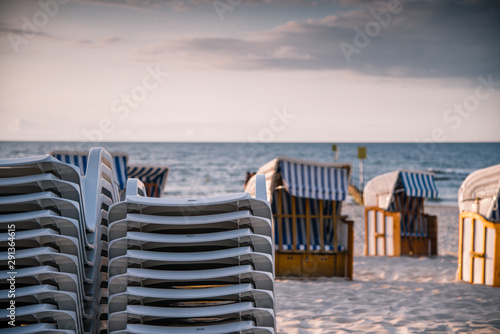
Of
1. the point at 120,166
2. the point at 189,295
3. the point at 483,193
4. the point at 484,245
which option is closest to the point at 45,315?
the point at 189,295

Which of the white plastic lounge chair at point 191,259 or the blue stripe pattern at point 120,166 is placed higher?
the blue stripe pattern at point 120,166

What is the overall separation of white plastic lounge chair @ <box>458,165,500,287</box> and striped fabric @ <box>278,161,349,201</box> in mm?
1857

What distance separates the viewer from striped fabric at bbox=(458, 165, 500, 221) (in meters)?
6.43

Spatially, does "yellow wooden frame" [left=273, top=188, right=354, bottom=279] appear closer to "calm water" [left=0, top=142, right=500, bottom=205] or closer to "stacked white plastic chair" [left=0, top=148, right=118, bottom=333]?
"stacked white plastic chair" [left=0, top=148, right=118, bottom=333]

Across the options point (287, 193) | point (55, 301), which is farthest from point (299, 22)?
point (55, 301)

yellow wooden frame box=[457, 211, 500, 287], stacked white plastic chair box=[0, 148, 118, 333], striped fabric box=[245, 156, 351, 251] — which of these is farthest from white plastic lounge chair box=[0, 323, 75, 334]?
yellow wooden frame box=[457, 211, 500, 287]

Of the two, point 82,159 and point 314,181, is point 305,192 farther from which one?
point 82,159

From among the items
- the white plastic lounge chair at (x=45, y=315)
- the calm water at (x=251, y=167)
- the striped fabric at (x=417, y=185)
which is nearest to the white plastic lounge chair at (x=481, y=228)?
the striped fabric at (x=417, y=185)

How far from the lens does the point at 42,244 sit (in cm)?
212

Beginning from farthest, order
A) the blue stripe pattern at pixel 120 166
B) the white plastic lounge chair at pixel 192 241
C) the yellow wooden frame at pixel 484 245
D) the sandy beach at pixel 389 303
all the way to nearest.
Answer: the blue stripe pattern at pixel 120 166, the yellow wooden frame at pixel 484 245, the sandy beach at pixel 389 303, the white plastic lounge chair at pixel 192 241

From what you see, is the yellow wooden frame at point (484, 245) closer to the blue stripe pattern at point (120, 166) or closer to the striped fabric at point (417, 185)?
the striped fabric at point (417, 185)

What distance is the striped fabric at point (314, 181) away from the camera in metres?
6.80

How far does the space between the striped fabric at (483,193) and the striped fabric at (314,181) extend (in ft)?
6.05

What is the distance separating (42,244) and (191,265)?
68 cm
